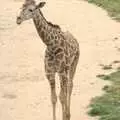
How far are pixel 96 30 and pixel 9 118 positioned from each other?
278 inches

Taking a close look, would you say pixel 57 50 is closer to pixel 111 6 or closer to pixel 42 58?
pixel 42 58

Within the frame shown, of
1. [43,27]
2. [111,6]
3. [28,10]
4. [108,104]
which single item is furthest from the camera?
[111,6]

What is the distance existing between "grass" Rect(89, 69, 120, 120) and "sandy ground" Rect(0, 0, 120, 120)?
0.57 feet

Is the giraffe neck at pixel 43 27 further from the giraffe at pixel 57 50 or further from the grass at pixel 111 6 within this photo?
the grass at pixel 111 6

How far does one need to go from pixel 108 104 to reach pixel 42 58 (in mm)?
3729

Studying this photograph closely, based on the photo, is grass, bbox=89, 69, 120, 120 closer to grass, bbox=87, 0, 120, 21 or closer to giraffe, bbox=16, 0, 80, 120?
giraffe, bbox=16, 0, 80, 120

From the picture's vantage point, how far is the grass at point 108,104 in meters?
8.51

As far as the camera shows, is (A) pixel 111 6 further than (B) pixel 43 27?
Yes

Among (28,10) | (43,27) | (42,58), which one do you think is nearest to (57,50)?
(43,27)

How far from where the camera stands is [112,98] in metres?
9.31

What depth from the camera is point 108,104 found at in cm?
905

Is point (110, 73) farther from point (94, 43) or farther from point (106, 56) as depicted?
point (94, 43)

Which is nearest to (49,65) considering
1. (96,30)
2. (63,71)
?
(63,71)

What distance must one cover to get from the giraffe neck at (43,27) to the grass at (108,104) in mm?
1811
